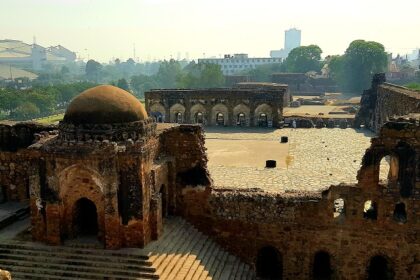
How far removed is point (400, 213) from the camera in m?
13.7

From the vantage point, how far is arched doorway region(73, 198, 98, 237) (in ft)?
43.1

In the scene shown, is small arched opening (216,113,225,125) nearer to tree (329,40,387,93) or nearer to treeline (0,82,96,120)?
treeline (0,82,96,120)

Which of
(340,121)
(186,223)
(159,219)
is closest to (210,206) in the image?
(186,223)

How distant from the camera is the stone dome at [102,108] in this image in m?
12.7

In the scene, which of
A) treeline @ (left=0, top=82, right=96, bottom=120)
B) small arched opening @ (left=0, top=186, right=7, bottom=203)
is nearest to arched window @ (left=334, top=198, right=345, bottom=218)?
small arched opening @ (left=0, top=186, right=7, bottom=203)

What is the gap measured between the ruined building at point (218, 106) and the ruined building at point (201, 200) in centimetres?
2148

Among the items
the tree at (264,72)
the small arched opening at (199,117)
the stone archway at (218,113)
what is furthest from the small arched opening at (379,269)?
the tree at (264,72)

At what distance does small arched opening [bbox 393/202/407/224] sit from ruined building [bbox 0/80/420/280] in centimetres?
3

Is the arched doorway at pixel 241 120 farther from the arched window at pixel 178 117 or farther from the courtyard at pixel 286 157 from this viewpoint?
the arched window at pixel 178 117

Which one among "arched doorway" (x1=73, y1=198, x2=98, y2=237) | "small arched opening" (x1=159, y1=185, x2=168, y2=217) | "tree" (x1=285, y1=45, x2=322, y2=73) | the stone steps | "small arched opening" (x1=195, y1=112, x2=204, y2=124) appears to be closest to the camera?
the stone steps

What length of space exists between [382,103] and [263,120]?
9.34 meters

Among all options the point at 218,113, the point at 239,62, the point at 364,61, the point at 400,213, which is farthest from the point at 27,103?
the point at 239,62

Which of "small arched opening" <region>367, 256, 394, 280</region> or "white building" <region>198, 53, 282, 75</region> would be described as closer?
"small arched opening" <region>367, 256, 394, 280</region>

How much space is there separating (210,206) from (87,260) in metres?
4.45
